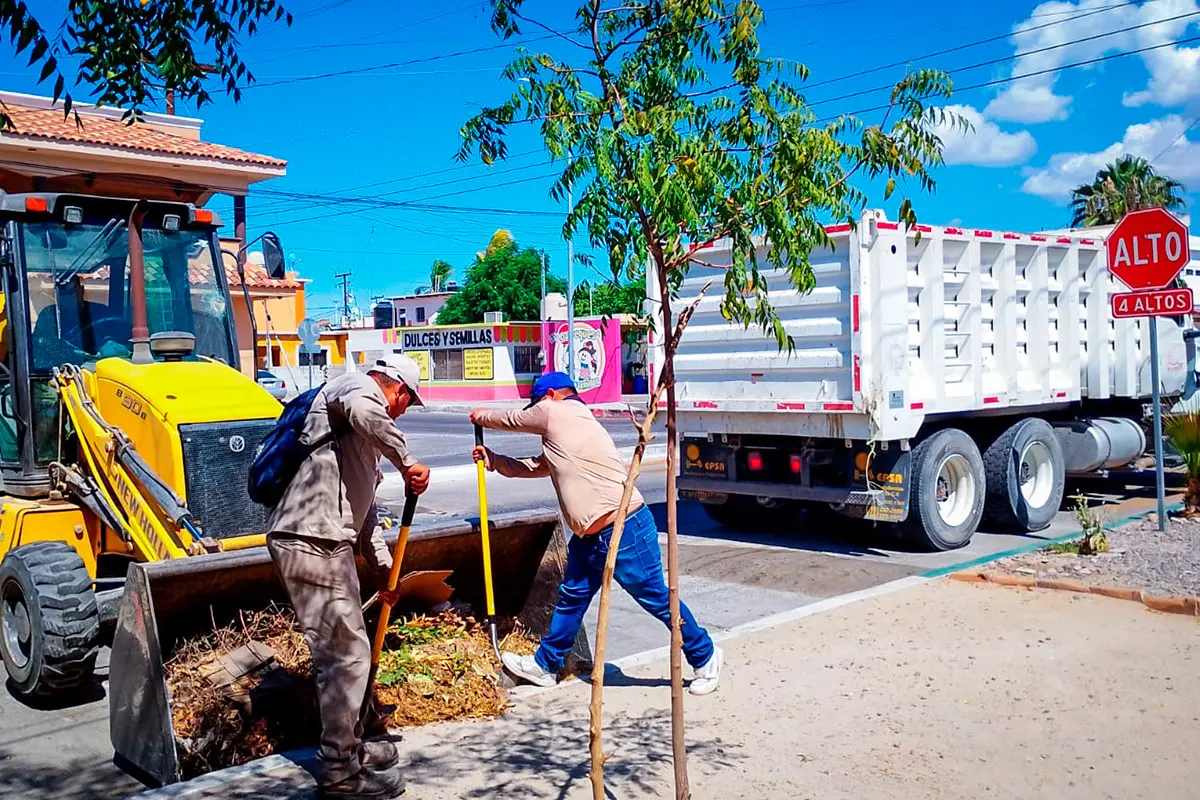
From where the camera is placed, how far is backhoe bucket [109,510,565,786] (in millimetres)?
4617

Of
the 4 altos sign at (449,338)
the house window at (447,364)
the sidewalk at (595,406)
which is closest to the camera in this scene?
the sidewalk at (595,406)

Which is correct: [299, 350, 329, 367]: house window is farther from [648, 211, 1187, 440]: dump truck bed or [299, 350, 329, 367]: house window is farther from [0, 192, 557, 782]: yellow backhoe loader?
[0, 192, 557, 782]: yellow backhoe loader

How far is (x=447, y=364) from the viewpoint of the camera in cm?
4397

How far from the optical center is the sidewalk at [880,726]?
4.64m

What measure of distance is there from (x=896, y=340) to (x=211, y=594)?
20.3 ft

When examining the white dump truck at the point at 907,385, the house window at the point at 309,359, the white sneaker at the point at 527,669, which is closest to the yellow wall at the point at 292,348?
the house window at the point at 309,359

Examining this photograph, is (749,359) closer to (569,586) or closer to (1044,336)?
(1044,336)

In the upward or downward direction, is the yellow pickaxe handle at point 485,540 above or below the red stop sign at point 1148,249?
below

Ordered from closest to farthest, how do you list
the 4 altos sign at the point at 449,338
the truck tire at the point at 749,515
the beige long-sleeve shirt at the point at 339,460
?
the beige long-sleeve shirt at the point at 339,460, the truck tire at the point at 749,515, the 4 altos sign at the point at 449,338

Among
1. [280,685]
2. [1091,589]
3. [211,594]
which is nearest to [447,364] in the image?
[1091,589]

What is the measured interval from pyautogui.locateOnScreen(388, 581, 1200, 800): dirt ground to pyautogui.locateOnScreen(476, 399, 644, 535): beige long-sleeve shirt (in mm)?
1013

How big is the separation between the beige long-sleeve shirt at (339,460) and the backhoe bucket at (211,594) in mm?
654

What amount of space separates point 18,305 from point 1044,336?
9328mm

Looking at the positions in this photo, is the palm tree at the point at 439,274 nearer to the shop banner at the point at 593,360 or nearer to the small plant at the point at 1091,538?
the shop banner at the point at 593,360
